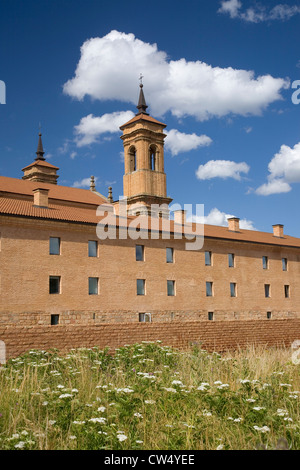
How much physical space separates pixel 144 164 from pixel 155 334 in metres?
38.1

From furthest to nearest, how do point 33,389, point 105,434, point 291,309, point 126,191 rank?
point 126,191 < point 291,309 < point 33,389 < point 105,434

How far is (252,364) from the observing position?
34.7 feet

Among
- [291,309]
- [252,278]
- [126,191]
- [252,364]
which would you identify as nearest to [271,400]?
[252,364]

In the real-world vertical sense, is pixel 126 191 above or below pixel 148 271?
above

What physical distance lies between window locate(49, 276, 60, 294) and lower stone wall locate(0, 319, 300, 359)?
6574 millimetres

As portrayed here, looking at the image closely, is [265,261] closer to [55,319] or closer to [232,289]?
[232,289]

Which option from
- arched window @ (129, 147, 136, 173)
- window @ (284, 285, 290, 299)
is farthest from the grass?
arched window @ (129, 147, 136, 173)

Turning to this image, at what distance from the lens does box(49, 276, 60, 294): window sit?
2642 cm

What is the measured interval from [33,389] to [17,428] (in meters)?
1.77

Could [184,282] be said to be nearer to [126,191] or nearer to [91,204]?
[91,204]

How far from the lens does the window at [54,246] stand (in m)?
26.8

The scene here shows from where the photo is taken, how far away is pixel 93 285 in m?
28.3

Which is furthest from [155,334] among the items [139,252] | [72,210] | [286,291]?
[286,291]

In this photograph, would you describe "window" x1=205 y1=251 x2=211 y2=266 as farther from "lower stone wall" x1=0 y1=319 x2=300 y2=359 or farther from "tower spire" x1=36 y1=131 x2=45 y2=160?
"tower spire" x1=36 y1=131 x2=45 y2=160
